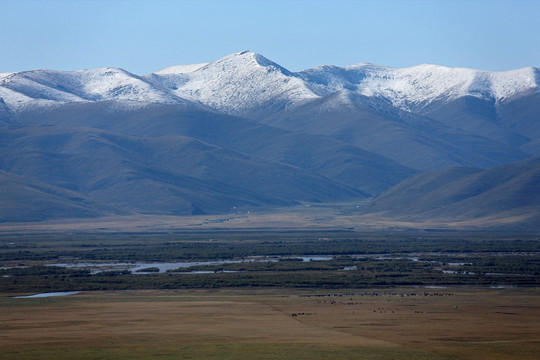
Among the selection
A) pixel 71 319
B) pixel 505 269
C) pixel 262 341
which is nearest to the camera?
pixel 262 341

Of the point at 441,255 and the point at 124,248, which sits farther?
the point at 124,248

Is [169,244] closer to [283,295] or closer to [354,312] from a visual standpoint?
[283,295]

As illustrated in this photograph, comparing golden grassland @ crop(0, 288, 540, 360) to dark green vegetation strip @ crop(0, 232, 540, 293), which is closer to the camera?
golden grassland @ crop(0, 288, 540, 360)

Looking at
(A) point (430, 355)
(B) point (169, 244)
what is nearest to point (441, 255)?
(B) point (169, 244)

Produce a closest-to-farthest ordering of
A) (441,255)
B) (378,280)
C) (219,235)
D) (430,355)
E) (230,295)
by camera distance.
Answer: (430,355) < (230,295) < (378,280) < (441,255) < (219,235)

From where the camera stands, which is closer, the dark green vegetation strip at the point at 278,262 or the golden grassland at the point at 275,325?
the golden grassland at the point at 275,325
